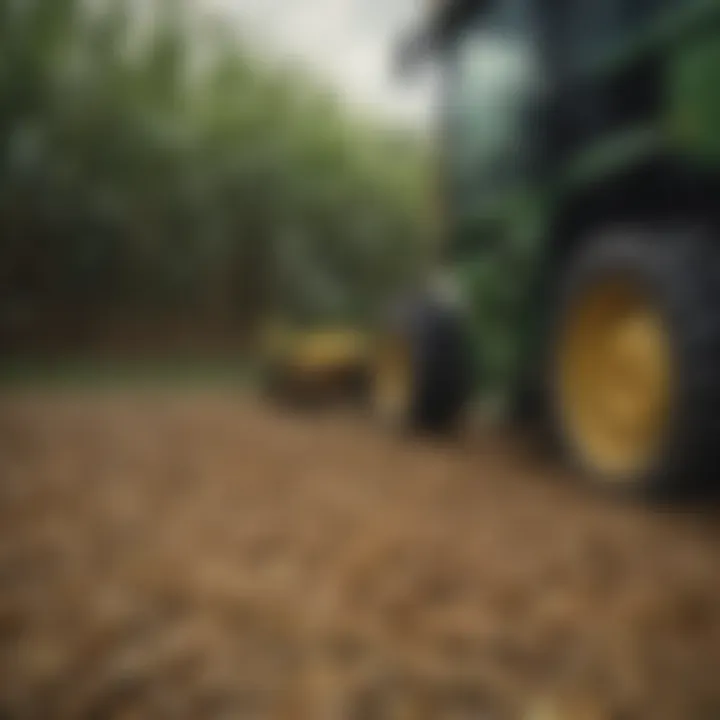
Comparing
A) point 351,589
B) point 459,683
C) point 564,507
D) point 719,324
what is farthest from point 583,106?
point 459,683

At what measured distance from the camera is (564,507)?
116 centimetres

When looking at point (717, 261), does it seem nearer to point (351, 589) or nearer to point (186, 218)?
point (351, 589)

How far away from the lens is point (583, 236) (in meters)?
1.45

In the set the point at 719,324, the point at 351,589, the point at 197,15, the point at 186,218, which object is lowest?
the point at 351,589

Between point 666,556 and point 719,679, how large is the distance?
1.08ft

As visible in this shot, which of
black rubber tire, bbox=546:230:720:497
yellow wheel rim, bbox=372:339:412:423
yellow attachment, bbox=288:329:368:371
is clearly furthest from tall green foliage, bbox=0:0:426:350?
yellow attachment, bbox=288:329:368:371

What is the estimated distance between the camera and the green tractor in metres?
1.05

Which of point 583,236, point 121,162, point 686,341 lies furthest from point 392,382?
point 121,162

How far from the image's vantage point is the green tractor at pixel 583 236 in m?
1.05

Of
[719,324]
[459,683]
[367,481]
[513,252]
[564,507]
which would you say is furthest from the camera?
[513,252]

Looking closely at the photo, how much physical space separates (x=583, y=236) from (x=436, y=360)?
0.54m

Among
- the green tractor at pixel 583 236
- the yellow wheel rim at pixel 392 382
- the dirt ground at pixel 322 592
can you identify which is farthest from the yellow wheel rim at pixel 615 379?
the yellow wheel rim at pixel 392 382

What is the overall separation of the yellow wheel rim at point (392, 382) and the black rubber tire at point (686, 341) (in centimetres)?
89

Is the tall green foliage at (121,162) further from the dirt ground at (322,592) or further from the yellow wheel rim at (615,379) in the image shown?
the yellow wheel rim at (615,379)
